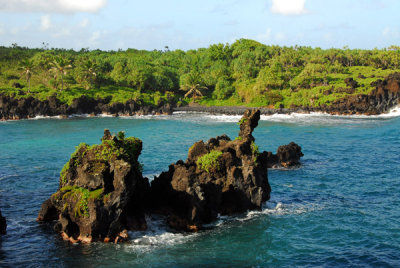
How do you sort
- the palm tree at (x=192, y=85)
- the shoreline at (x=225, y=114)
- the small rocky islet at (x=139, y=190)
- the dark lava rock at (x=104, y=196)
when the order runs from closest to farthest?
the dark lava rock at (x=104, y=196)
the small rocky islet at (x=139, y=190)
the shoreline at (x=225, y=114)
the palm tree at (x=192, y=85)

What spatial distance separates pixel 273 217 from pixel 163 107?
101978 millimetres

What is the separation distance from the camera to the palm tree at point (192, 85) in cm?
15775

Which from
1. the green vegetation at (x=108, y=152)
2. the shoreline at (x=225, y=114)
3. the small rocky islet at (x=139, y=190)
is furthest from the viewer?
the shoreline at (x=225, y=114)

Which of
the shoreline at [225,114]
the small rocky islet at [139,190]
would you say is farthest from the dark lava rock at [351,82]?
the small rocky islet at [139,190]

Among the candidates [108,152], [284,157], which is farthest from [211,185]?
Answer: [284,157]

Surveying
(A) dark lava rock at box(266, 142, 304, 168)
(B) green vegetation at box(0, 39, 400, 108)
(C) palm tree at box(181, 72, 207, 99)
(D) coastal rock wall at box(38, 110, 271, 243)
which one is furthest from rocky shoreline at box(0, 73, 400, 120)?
(D) coastal rock wall at box(38, 110, 271, 243)

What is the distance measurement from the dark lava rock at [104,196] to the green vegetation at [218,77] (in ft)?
338

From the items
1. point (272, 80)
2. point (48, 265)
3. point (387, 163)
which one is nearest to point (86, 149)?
point (48, 265)

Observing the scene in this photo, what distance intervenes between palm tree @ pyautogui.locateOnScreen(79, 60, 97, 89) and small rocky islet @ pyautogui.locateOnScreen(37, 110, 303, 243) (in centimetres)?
11459

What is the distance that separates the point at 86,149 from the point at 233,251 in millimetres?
17556

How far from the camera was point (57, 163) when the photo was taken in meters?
66.6

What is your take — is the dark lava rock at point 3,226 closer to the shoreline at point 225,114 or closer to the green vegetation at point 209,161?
the green vegetation at point 209,161

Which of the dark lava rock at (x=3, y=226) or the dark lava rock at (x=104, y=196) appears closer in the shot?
the dark lava rock at (x=104, y=196)

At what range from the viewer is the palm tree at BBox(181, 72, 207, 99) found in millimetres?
157750
